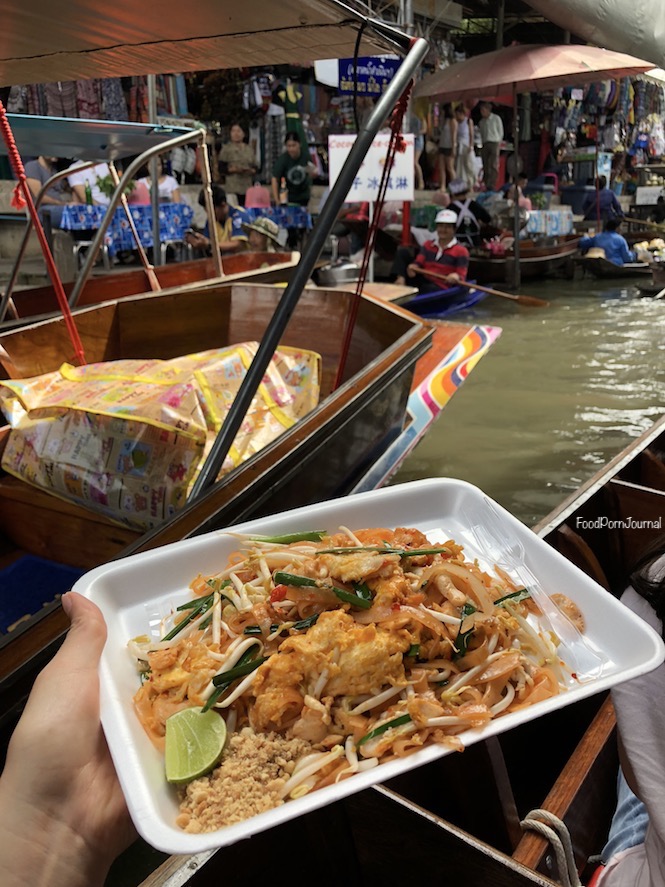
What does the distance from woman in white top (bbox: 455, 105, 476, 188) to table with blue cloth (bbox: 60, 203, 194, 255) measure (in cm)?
801

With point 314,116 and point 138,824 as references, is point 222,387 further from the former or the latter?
point 314,116

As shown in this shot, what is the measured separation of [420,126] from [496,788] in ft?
44.7

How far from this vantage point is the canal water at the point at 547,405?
467cm

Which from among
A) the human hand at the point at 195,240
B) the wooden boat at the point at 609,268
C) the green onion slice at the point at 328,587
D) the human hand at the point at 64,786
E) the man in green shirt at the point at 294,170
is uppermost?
the man in green shirt at the point at 294,170

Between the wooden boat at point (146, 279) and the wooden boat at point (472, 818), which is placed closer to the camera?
the wooden boat at point (472, 818)

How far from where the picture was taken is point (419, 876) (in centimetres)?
121

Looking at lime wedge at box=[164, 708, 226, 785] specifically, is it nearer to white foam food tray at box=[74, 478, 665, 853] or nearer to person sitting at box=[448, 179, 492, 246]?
white foam food tray at box=[74, 478, 665, 853]

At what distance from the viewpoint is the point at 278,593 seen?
44.6 inches

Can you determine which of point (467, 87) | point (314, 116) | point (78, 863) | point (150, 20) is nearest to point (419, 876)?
point (78, 863)

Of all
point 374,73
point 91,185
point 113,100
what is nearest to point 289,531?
point 91,185

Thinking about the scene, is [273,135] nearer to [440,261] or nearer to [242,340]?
[440,261]

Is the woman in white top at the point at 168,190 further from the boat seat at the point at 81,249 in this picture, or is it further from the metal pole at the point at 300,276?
the metal pole at the point at 300,276

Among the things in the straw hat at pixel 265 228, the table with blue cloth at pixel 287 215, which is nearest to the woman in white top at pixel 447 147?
the table with blue cloth at pixel 287 215

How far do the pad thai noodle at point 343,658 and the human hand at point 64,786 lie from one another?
11 cm
